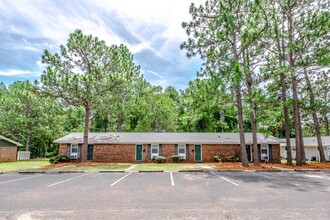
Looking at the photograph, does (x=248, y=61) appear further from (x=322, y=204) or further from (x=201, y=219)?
(x=201, y=219)

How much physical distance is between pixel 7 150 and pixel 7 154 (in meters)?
0.43

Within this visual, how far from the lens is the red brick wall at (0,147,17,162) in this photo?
22591 millimetres

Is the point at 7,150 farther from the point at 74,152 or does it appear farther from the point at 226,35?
the point at 226,35

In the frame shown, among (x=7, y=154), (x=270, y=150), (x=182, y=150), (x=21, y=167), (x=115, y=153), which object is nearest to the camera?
(x=21, y=167)

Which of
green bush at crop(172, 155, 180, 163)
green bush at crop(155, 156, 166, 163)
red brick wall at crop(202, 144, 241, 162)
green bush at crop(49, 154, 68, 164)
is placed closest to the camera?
green bush at crop(49, 154, 68, 164)

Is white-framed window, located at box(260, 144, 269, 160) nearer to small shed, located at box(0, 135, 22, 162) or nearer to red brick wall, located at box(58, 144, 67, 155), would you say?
red brick wall, located at box(58, 144, 67, 155)

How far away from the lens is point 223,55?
54.5ft

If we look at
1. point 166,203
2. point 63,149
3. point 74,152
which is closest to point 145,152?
point 74,152

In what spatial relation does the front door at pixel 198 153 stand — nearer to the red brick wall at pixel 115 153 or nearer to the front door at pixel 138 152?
the front door at pixel 138 152

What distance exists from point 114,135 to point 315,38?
65.6 ft

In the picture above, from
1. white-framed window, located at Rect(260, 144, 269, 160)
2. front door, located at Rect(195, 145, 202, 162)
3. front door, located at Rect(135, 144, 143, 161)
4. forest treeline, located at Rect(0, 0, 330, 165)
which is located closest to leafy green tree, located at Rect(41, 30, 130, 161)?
forest treeline, located at Rect(0, 0, 330, 165)

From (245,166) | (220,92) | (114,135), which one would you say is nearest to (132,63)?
(114,135)

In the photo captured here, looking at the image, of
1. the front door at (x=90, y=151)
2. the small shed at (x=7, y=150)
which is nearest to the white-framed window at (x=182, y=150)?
the front door at (x=90, y=151)

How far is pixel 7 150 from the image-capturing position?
76.4ft
